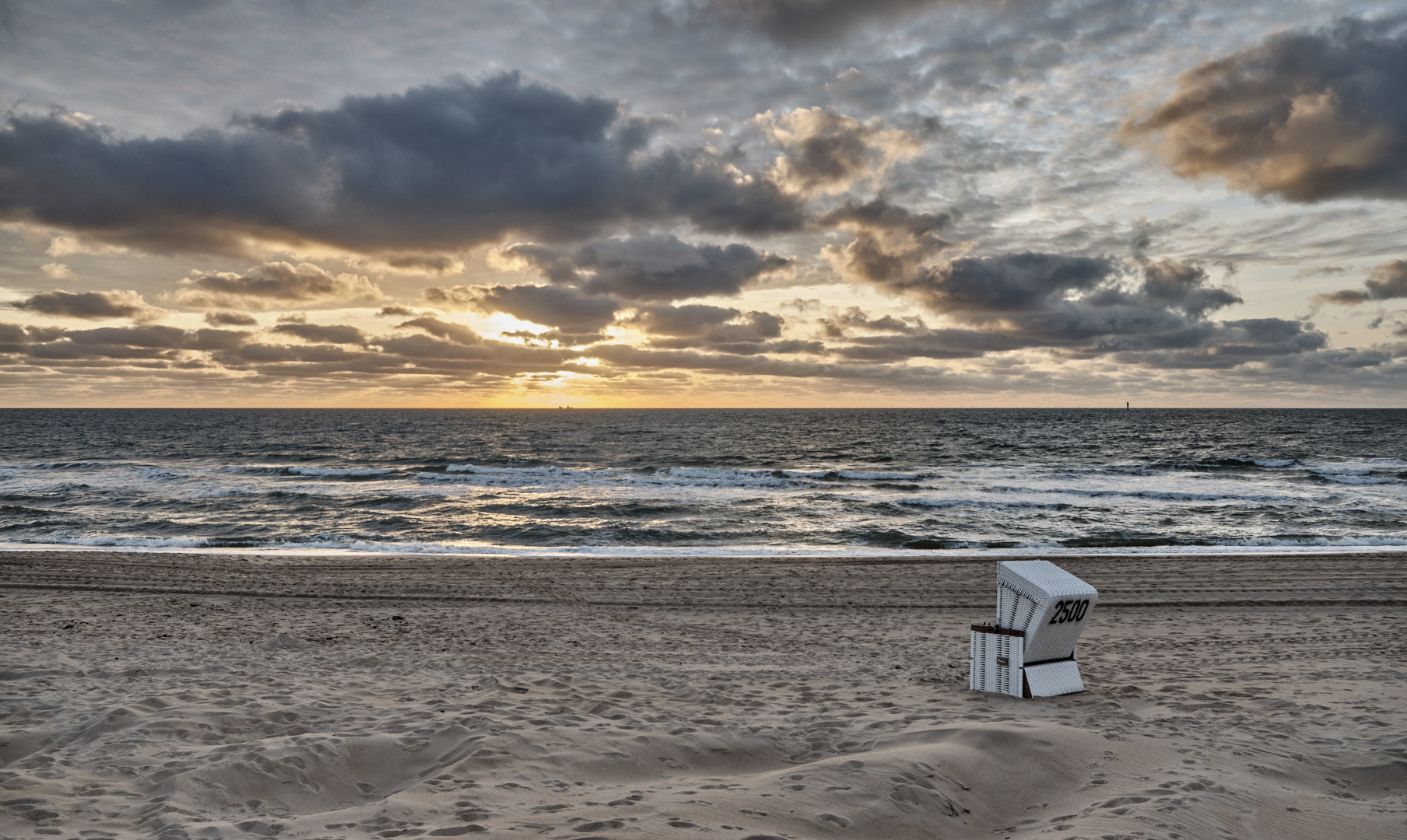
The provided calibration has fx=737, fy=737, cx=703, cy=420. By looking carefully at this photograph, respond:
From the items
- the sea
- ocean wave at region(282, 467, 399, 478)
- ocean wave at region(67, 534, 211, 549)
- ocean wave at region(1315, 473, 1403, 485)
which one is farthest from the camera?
ocean wave at region(282, 467, 399, 478)

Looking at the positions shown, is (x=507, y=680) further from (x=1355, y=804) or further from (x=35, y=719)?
(x=1355, y=804)

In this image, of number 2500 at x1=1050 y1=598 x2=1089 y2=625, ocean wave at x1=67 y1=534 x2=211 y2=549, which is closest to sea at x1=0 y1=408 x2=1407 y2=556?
ocean wave at x1=67 y1=534 x2=211 y2=549

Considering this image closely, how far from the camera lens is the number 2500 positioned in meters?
6.74

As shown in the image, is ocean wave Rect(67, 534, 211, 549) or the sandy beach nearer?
the sandy beach

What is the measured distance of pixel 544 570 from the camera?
51.4 feet

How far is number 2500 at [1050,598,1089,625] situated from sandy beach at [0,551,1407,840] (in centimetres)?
80

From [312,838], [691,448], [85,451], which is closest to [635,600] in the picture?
[312,838]

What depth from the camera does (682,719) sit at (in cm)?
670

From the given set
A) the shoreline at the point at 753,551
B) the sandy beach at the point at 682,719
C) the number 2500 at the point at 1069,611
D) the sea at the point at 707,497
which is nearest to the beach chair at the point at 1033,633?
the number 2500 at the point at 1069,611

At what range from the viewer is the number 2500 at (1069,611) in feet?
22.1

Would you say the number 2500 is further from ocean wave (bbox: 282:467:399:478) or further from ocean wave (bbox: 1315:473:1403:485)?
ocean wave (bbox: 282:467:399:478)

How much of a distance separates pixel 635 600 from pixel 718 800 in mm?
8582

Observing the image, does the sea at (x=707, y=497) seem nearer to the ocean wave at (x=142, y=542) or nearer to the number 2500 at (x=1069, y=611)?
the ocean wave at (x=142, y=542)

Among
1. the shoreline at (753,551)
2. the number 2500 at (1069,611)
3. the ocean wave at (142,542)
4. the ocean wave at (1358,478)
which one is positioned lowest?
the ocean wave at (142,542)
